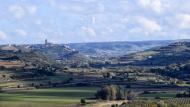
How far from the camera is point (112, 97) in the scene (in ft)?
437

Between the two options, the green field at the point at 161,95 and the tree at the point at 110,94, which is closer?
the tree at the point at 110,94

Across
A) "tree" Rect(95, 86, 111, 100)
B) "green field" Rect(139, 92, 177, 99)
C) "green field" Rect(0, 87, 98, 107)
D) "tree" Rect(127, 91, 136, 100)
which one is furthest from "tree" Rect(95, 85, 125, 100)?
"green field" Rect(139, 92, 177, 99)

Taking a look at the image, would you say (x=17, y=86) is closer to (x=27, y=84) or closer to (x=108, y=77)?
(x=27, y=84)

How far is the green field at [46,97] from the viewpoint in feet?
392

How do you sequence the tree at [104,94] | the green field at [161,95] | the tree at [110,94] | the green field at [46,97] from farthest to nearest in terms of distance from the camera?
the green field at [161,95]
the tree at [110,94]
the tree at [104,94]
the green field at [46,97]

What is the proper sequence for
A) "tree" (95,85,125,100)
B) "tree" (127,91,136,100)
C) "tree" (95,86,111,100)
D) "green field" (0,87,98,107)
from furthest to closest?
1. "tree" (95,85,125,100)
2. "tree" (95,86,111,100)
3. "tree" (127,91,136,100)
4. "green field" (0,87,98,107)

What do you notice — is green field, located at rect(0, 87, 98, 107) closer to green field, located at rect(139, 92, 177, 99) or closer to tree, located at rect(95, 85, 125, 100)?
tree, located at rect(95, 85, 125, 100)

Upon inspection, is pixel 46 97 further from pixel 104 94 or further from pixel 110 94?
pixel 110 94

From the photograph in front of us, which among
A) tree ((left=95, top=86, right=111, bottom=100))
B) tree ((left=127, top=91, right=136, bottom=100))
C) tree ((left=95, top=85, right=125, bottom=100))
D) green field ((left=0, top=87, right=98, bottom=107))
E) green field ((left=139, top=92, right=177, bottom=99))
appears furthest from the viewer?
green field ((left=139, top=92, right=177, bottom=99))

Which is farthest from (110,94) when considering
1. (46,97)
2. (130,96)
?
(46,97)

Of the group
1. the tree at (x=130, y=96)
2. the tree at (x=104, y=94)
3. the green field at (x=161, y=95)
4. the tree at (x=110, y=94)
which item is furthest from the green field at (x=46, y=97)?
the green field at (x=161, y=95)

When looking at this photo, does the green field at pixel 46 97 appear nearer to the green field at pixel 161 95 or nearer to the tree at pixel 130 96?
the tree at pixel 130 96

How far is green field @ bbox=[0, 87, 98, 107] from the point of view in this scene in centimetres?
11950

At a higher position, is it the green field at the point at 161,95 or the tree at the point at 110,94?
the tree at the point at 110,94
